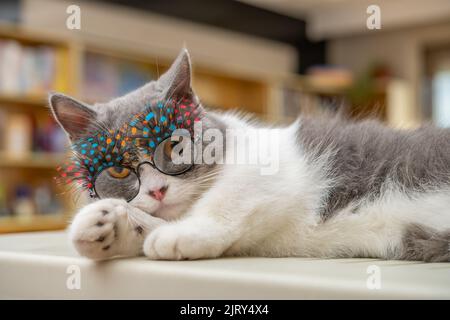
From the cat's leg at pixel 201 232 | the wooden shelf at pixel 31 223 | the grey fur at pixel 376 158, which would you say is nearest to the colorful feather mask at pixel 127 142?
the cat's leg at pixel 201 232

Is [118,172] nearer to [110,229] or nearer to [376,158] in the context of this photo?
[110,229]

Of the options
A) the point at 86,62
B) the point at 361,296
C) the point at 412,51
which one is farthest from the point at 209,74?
the point at 361,296

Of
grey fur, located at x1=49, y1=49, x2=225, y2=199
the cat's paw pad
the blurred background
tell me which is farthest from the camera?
the blurred background

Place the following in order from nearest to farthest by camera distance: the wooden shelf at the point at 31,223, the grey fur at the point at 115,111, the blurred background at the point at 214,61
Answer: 1. the grey fur at the point at 115,111
2. the wooden shelf at the point at 31,223
3. the blurred background at the point at 214,61

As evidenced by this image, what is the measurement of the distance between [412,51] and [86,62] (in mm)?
4215

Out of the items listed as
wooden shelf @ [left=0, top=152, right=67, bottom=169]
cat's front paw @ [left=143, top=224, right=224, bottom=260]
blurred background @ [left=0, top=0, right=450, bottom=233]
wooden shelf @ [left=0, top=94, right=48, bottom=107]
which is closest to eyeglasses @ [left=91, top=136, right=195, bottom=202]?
cat's front paw @ [left=143, top=224, right=224, bottom=260]

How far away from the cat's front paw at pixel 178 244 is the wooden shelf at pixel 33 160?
102 inches

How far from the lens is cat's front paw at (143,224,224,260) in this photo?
2.85ft

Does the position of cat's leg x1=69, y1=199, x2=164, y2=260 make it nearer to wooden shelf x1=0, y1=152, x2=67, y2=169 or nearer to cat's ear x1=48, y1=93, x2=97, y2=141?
cat's ear x1=48, y1=93, x2=97, y2=141

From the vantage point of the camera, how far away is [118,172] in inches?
37.1

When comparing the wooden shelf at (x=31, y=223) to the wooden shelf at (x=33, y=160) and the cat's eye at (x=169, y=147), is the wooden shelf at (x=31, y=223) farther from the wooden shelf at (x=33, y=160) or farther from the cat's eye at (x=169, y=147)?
the cat's eye at (x=169, y=147)

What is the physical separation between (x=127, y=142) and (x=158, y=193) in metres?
0.11

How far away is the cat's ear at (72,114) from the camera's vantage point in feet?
3.30

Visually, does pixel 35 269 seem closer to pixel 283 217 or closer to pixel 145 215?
pixel 145 215
